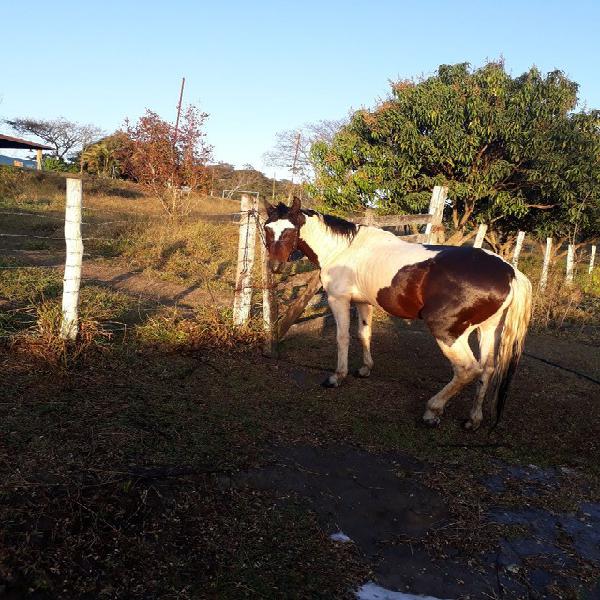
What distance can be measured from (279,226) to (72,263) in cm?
210

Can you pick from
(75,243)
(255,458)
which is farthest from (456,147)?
(255,458)

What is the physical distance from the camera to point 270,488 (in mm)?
3414

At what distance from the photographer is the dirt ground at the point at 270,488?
2.59 metres

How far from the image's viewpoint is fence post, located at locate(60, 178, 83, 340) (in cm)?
509

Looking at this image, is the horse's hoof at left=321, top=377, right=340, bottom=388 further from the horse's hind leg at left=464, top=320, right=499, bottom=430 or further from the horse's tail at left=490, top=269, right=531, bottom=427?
the horse's tail at left=490, top=269, right=531, bottom=427

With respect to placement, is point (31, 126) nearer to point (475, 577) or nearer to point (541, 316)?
point (541, 316)

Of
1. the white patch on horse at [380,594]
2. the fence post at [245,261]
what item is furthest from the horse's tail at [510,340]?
the fence post at [245,261]

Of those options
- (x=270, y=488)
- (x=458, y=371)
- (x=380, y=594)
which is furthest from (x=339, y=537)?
(x=458, y=371)

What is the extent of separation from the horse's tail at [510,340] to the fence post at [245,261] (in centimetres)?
304

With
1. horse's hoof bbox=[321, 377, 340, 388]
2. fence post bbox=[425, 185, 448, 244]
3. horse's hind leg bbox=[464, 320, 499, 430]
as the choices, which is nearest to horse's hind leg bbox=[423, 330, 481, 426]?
horse's hind leg bbox=[464, 320, 499, 430]

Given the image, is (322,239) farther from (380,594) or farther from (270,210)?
(380,594)

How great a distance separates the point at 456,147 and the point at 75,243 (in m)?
10.1

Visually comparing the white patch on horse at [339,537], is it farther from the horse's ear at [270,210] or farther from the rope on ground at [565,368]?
the rope on ground at [565,368]

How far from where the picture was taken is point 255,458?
12.2 ft
